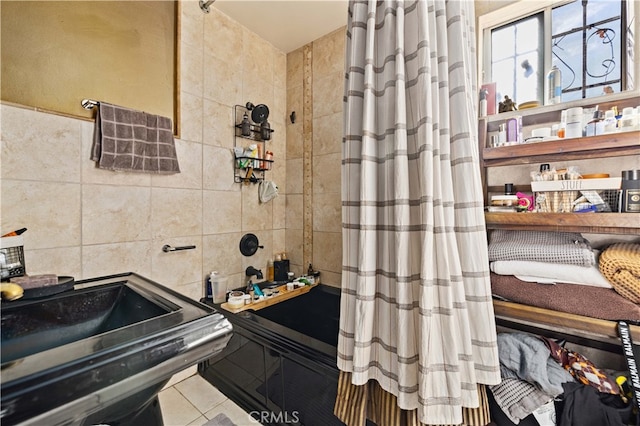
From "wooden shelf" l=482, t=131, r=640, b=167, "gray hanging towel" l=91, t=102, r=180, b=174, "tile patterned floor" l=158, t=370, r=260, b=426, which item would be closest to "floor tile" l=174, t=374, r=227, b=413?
"tile patterned floor" l=158, t=370, r=260, b=426

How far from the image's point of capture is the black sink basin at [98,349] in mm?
392

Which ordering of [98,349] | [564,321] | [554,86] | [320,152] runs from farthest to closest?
[320,152], [554,86], [564,321], [98,349]

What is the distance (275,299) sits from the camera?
1984mm

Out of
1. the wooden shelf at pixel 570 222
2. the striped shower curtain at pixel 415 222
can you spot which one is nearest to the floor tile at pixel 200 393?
the striped shower curtain at pixel 415 222

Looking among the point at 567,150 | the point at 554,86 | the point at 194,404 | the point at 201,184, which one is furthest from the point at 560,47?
the point at 194,404

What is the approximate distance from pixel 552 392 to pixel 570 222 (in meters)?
0.67

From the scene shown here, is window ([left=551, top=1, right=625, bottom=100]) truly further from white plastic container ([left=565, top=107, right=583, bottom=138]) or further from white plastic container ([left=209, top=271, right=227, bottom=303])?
white plastic container ([left=209, top=271, right=227, bottom=303])

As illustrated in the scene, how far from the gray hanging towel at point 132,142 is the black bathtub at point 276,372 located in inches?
43.0

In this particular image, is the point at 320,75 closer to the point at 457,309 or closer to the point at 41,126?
the point at 41,126

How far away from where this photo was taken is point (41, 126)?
1.31m

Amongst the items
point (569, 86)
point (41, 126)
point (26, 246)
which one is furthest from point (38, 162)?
point (569, 86)

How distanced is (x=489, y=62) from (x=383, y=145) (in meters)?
1.31

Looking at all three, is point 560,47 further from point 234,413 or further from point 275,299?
point 234,413

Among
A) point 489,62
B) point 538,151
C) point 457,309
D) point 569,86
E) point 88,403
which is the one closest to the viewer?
point 88,403
